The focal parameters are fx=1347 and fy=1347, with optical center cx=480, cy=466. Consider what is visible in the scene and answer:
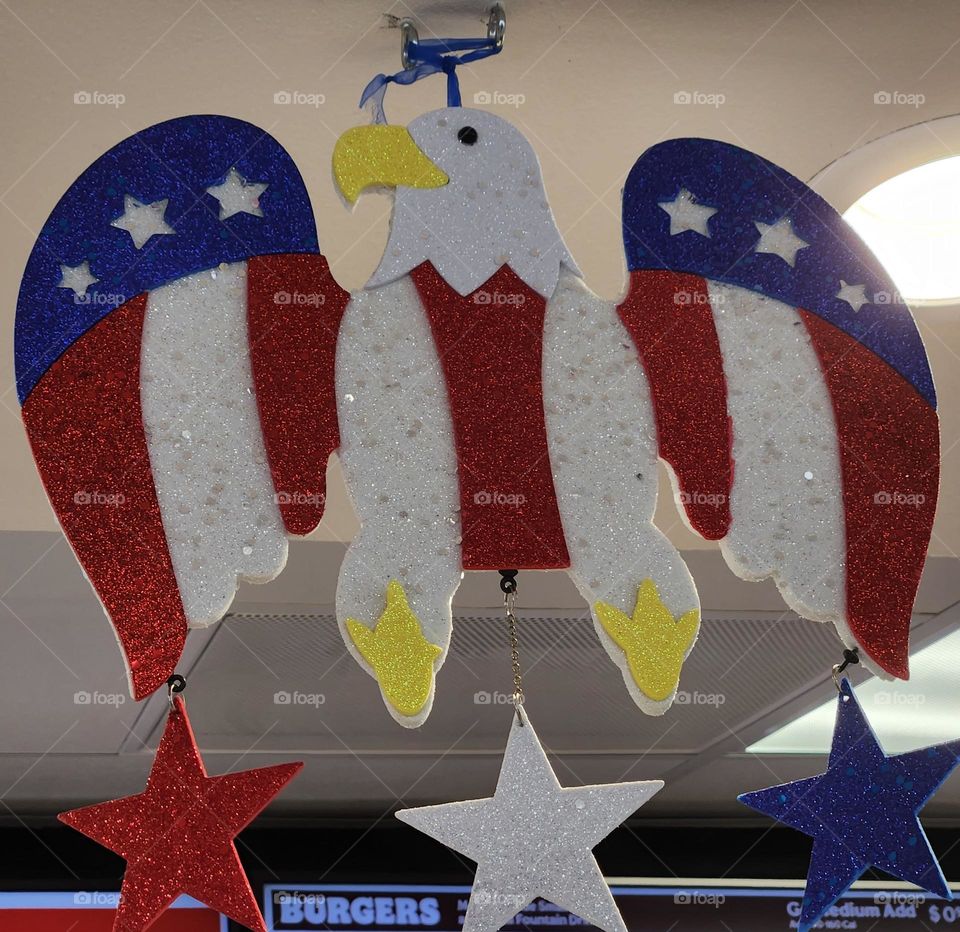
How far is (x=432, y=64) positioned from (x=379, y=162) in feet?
0.53

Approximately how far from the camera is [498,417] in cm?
120

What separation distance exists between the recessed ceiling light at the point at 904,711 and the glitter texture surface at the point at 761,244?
1651 mm

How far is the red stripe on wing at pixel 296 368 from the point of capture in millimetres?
1166

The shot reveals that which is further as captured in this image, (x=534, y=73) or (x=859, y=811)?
(x=534, y=73)

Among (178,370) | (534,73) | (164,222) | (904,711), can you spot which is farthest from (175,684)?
(904,711)

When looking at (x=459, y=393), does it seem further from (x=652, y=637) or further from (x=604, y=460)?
(x=652, y=637)

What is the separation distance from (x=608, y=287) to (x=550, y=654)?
1172 millimetres

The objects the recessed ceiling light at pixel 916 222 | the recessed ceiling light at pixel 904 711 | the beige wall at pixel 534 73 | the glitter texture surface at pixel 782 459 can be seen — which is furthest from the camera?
the recessed ceiling light at pixel 904 711

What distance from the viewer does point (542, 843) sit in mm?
1185

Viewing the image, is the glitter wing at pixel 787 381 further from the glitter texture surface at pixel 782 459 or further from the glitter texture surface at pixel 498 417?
the glitter texture surface at pixel 498 417

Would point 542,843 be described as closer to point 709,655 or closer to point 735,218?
point 735,218

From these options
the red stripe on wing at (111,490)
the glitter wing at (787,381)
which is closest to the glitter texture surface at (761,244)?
the glitter wing at (787,381)

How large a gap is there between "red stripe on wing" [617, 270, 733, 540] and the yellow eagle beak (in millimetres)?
218

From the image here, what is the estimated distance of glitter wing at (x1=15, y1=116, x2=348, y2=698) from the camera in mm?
1131
